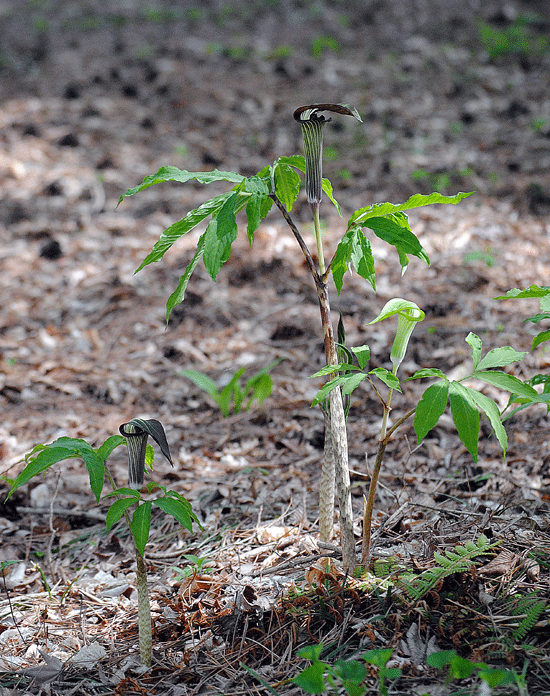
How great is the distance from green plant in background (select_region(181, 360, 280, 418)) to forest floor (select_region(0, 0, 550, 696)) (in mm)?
73

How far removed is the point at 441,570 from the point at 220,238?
0.96 metres

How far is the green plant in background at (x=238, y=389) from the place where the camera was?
9.12ft

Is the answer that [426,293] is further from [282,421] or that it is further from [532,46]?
[532,46]

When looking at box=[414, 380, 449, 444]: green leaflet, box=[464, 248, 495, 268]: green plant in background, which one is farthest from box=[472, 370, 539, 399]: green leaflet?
box=[464, 248, 495, 268]: green plant in background

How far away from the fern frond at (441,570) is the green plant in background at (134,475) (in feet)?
1.88

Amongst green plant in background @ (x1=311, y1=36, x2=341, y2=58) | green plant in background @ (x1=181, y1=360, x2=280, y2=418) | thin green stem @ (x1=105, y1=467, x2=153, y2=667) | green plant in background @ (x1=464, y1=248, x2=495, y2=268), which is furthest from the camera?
green plant in background @ (x1=311, y1=36, x2=341, y2=58)

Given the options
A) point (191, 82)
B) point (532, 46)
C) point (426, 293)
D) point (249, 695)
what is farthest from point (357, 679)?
point (532, 46)

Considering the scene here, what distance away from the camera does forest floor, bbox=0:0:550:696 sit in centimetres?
151

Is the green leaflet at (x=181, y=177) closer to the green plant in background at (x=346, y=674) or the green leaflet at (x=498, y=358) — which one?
the green leaflet at (x=498, y=358)

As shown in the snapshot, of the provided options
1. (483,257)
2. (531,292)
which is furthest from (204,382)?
(483,257)

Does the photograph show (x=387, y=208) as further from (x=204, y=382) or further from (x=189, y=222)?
(x=204, y=382)

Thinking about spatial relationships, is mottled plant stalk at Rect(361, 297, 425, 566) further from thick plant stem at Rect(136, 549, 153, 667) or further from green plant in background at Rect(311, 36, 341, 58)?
green plant in background at Rect(311, 36, 341, 58)

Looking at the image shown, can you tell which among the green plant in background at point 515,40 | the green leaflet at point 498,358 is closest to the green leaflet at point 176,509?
the green leaflet at point 498,358

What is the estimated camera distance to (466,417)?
1.17 metres
